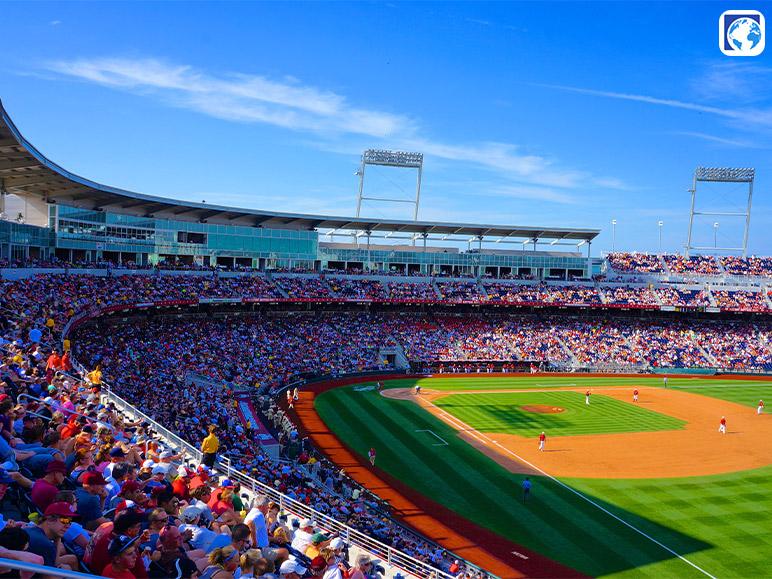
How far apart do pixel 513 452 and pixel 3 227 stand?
3090 centimetres

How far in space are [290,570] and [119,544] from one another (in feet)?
6.57

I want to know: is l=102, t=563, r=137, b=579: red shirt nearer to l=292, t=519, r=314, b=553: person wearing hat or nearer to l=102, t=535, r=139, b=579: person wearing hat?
l=102, t=535, r=139, b=579: person wearing hat

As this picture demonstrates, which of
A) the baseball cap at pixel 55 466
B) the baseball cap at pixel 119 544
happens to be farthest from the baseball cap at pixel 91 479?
the baseball cap at pixel 119 544

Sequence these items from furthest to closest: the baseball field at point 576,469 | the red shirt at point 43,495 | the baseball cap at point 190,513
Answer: the baseball field at point 576,469
the baseball cap at point 190,513
the red shirt at point 43,495

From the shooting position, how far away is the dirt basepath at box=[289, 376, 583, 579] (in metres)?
18.1

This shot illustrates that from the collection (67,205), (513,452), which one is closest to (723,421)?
(513,452)

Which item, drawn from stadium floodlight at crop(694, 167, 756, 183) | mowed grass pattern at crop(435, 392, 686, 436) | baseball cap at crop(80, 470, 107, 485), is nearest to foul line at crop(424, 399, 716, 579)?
mowed grass pattern at crop(435, 392, 686, 436)

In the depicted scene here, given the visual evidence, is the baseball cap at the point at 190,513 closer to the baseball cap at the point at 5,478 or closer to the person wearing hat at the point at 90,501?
the person wearing hat at the point at 90,501

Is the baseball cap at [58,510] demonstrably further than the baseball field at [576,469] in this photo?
No

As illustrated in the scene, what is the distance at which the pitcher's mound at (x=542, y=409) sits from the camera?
38.6 meters

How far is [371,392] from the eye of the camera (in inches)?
1683

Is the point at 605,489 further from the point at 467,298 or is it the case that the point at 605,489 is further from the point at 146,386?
the point at 467,298

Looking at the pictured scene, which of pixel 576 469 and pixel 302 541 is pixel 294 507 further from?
pixel 576 469

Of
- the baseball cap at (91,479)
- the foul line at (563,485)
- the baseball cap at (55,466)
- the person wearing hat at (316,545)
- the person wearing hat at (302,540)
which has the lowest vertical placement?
the foul line at (563,485)
